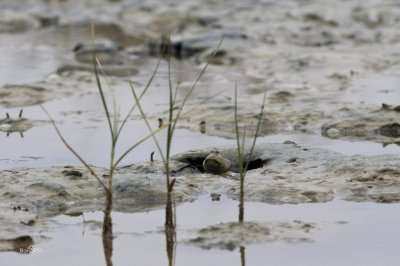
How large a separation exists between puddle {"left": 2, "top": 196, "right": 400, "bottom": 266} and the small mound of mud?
0.04m

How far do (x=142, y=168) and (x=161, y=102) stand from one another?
202 cm

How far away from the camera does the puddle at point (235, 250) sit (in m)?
2.85

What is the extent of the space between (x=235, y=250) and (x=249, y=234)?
15 cm

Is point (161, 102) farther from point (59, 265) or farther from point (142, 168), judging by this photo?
point (59, 265)

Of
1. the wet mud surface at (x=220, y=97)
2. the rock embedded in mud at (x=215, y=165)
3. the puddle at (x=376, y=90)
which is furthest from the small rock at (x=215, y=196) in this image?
the puddle at (x=376, y=90)

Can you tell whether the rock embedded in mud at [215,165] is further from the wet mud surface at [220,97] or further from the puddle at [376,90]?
the puddle at [376,90]

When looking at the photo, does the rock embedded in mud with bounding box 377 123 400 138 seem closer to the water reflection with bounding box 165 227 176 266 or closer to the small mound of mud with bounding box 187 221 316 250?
the small mound of mud with bounding box 187 221 316 250

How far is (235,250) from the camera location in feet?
9.63

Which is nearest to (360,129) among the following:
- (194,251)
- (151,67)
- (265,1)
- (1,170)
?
(1,170)

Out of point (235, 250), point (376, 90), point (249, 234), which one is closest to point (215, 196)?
point (249, 234)

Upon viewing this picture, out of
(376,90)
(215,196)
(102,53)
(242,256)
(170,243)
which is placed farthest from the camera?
(102,53)

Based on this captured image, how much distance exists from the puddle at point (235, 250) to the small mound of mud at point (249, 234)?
4 cm

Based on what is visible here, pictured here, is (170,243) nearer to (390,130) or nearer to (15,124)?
(390,130)

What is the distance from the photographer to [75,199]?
3.52 meters
